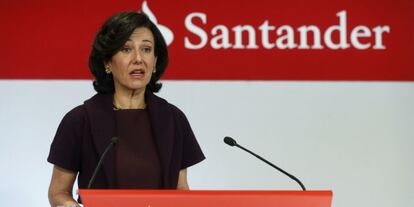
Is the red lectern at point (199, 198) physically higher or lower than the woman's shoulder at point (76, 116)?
lower

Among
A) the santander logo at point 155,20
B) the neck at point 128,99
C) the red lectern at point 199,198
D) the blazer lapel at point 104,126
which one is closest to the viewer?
the red lectern at point 199,198

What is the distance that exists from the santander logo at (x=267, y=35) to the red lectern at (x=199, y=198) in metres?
1.66

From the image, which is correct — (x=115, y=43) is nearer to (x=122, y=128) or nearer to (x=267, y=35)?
(x=122, y=128)

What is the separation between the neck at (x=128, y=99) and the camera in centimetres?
206

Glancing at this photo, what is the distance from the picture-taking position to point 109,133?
1.98 m

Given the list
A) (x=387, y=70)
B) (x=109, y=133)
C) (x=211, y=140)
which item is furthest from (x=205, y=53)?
(x=109, y=133)

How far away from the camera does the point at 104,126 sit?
1.98 m

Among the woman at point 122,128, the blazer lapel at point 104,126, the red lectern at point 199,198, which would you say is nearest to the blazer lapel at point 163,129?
the woman at point 122,128

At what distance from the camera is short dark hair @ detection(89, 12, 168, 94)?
1.96 meters

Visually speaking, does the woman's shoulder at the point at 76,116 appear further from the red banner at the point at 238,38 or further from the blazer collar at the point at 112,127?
the red banner at the point at 238,38

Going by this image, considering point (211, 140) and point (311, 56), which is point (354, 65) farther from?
point (211, 140)

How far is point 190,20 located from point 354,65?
76 cm

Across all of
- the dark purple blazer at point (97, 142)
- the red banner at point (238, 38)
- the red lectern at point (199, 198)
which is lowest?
the red lectern at point (199, 198)

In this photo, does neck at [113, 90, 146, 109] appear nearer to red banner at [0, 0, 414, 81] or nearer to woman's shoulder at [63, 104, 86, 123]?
woman's shoulder at [63, 104, 86, 123]
